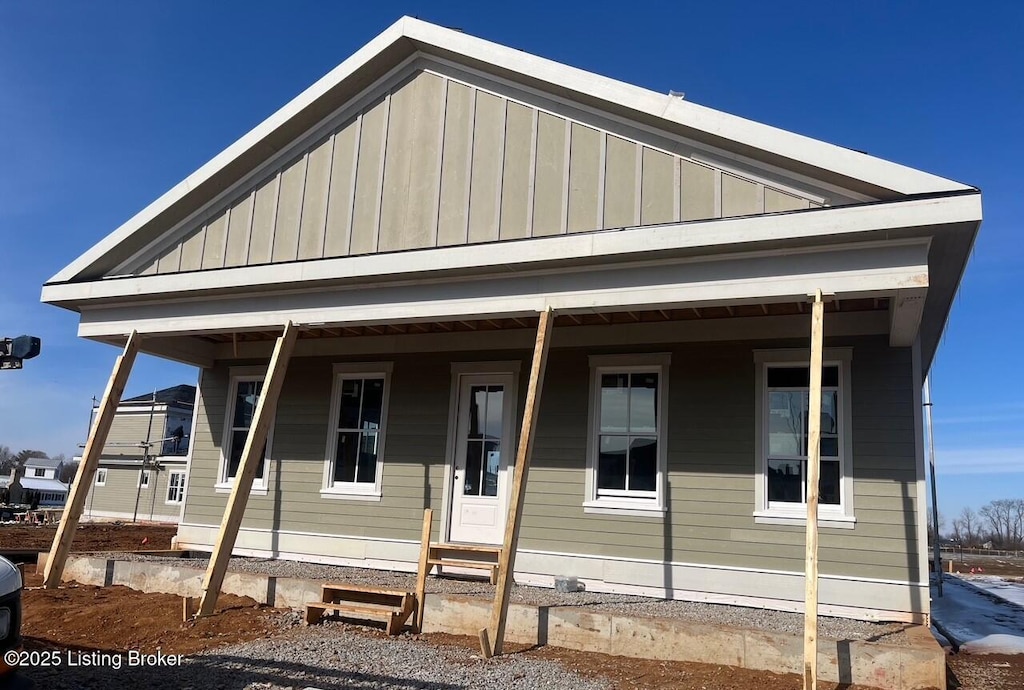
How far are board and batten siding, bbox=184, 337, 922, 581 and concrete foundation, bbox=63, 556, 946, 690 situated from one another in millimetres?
1360

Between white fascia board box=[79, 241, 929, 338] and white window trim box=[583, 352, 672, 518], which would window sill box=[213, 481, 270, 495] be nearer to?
white fascia board box=[79, 241, 929, 338]

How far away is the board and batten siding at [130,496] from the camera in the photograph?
3206 cm

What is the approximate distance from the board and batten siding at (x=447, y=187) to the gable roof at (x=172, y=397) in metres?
27.3

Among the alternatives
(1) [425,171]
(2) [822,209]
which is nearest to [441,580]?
(1) [425,171]

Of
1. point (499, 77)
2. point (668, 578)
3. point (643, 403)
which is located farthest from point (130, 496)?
point (499, 77)

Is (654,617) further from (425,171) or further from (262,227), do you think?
(262,227)

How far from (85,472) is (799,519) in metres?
8.92

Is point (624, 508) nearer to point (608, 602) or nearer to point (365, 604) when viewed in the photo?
point (608, 602)

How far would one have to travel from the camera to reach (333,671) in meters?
5.98

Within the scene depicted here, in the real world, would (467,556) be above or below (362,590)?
above

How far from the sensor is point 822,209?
694 centimetres

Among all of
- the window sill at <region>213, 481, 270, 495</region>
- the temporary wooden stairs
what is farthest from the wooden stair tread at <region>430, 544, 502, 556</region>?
the window sill at <region>213, 481, 270, 495</region>

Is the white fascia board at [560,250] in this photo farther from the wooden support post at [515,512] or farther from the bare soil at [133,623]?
the bare soil at [133,623]

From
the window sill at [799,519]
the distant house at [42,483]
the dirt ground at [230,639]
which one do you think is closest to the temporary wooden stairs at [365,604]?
the dirt ground at [230,639]
